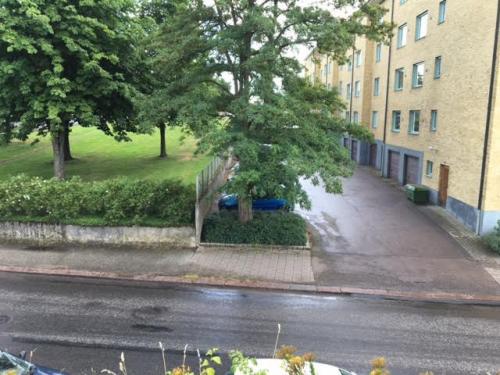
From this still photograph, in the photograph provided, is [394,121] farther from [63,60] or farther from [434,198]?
[63,60]

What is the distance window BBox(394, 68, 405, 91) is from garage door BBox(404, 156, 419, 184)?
5.11 m

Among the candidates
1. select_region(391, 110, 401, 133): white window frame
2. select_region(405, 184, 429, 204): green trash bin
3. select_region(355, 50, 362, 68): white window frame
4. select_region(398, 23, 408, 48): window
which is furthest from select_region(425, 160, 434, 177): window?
select_region(355, 50, 362, 68): white window frame

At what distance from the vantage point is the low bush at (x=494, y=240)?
1471 cm

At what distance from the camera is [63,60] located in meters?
17.2

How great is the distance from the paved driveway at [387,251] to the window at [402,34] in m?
11.4

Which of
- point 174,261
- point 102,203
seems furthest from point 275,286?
point 102,203

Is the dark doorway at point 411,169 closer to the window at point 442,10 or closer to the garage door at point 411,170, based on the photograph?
the garage door at point 411,170

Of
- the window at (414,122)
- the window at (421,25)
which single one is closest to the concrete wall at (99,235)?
the window at (414,122)

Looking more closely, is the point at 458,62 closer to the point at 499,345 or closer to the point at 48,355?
the point at 499,345

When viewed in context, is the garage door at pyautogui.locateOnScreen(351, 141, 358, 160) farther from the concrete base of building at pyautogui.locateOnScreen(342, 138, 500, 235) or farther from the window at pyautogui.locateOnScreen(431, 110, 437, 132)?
the window at pyautogui.locateOnScreen(431, 110, 437, 132)

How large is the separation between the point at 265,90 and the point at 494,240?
32.0 ft

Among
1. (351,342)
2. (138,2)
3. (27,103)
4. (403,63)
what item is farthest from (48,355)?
(403,63)

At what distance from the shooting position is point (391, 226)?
59.7 ft

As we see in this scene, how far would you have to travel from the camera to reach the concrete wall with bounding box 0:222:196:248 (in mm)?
14875
